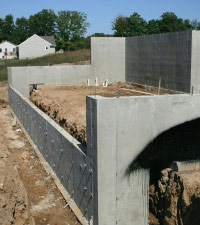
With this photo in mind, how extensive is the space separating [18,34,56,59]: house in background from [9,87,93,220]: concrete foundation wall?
6363cm

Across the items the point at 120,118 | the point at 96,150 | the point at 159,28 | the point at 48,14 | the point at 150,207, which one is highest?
the point at 48,14

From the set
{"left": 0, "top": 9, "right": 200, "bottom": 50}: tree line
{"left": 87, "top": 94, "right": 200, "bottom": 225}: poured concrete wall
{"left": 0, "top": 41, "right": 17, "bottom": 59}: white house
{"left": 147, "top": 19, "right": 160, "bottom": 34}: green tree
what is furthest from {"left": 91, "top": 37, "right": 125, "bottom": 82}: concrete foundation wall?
{"left": 0, "top": 41, "right": 17, "bottom": 59}: white house

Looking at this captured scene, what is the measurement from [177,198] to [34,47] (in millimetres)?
72083

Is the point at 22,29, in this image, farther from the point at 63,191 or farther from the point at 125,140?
the point at 125,140

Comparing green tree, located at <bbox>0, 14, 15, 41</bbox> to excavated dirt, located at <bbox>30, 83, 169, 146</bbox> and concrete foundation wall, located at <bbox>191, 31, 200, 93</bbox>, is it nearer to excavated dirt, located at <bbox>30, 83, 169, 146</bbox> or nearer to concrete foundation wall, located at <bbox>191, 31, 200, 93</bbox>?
excavated dirt, located at <bbox>30, 83, 169, 146</bbox>

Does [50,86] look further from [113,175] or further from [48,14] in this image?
[48,14]

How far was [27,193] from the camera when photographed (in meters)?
8.85

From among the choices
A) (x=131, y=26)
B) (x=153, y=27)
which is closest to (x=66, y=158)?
(x=131, y=26)

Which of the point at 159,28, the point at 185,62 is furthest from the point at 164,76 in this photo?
the point at 159,28

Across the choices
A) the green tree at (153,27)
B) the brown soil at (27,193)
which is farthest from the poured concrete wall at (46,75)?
the green tree at (153,27)

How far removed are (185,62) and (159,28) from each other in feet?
223

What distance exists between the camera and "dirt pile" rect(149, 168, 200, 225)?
20.7ft

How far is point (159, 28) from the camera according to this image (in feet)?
269

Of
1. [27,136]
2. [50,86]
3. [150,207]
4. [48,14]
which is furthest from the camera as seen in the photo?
[48,14]
